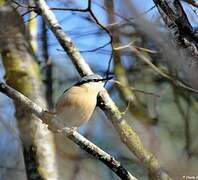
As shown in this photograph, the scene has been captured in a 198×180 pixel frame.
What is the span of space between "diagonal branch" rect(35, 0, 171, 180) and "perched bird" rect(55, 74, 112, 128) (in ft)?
0.33

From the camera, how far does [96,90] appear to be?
3.50 metres

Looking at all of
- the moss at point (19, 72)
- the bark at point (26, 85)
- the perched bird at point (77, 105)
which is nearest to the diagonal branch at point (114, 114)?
the perched bird at point (77, 105)

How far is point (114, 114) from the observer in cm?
340

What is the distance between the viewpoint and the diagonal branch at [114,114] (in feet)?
10.6

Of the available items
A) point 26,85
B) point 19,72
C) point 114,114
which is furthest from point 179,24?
point 19,72

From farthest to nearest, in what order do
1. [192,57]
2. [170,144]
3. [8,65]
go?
[170,144] < [8,65] < [192,57]

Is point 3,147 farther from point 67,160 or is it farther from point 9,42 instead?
point 9,42

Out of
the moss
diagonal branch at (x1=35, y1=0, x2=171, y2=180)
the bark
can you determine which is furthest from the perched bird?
the moss

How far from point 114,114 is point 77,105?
23 cm

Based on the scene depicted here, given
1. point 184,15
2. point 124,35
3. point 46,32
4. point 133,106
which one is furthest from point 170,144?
point 184,15

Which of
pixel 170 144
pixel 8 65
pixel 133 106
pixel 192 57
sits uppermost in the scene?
pixel 192 57

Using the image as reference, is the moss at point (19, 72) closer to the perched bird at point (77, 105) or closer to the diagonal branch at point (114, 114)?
the diagonal branch at point (114, 114)

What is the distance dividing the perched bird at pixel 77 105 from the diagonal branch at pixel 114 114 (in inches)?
3.9

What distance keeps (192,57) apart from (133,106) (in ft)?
6.68
